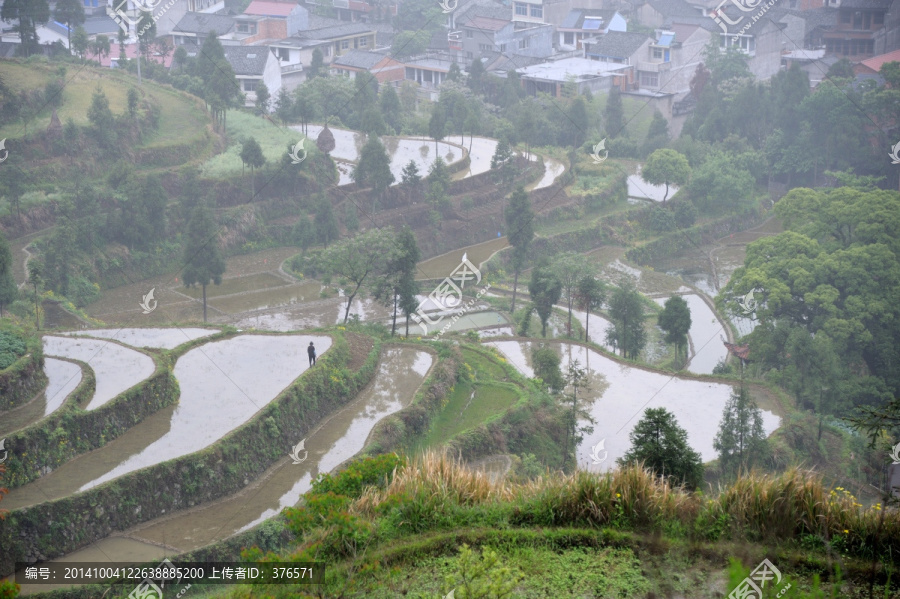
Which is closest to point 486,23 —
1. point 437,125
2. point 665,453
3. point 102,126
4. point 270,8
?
point 270,8

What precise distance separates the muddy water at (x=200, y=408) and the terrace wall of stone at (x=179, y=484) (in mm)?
364

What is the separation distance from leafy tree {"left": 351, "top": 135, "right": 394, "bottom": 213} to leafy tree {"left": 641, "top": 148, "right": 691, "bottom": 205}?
33.0ft

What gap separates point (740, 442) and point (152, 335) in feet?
37.6

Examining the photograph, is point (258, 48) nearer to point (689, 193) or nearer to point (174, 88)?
point (174, 88)

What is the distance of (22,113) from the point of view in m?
27.2

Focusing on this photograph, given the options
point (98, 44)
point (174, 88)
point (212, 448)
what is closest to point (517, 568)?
point (212, 448)

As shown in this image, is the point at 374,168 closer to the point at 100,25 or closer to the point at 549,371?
the point at 549,371

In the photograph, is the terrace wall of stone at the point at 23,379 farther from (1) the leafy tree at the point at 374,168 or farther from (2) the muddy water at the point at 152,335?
(1) the leafy tree at the point at 374,168

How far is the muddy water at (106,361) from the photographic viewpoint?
14.5 metres

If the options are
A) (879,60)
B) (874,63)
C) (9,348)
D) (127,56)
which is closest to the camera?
(9,348)

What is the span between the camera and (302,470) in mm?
14047

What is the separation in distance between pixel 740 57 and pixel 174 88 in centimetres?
2581

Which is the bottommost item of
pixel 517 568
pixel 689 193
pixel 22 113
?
pixel 689 193

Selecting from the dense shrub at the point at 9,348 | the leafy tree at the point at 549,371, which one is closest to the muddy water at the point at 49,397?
the dense shrub at the point at 9,348
